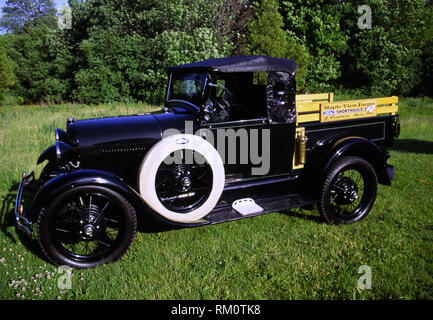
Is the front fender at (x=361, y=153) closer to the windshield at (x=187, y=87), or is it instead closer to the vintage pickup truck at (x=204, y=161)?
the vintage pickup truck at (x=204, y=161)

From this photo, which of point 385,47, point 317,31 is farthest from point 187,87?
point 385,47

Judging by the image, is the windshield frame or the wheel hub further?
the wheel hub

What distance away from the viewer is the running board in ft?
11.4

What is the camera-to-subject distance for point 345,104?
4.11 m

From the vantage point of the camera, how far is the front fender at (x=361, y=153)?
3812 millimetres

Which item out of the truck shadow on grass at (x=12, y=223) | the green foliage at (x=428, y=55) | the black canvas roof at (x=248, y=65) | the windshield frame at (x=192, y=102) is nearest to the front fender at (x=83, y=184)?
the truck shadow on grass at (x=12, y=223)

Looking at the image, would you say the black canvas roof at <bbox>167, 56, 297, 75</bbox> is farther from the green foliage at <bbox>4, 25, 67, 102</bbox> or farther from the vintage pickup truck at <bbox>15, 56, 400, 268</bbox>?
the green foliage at <bbox>4, 25, 67, 102</bbox>

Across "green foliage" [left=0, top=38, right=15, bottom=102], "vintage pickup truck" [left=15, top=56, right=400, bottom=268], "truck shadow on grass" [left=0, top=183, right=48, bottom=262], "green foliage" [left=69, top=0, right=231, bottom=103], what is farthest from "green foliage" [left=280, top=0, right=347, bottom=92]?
"truck shadow on grass" [left=0, top=183, right=48, bottom=262]

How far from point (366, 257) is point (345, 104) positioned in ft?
6.26

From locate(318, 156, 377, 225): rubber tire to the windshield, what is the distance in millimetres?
1803

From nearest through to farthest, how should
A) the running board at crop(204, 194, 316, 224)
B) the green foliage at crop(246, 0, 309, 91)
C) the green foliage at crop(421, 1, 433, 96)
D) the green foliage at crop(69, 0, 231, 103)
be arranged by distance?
the running board at crop(204, 194, 316, 224), the green foliage at crop(246, 0, 309, 91), the green foliage at crop(69, 0, 231, 103), the green foliage at crop(421, 1, 433, 96)

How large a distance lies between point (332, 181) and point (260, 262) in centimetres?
139

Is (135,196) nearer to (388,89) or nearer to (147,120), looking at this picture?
(147,120)

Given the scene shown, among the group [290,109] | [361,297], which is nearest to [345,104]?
[290,109]
